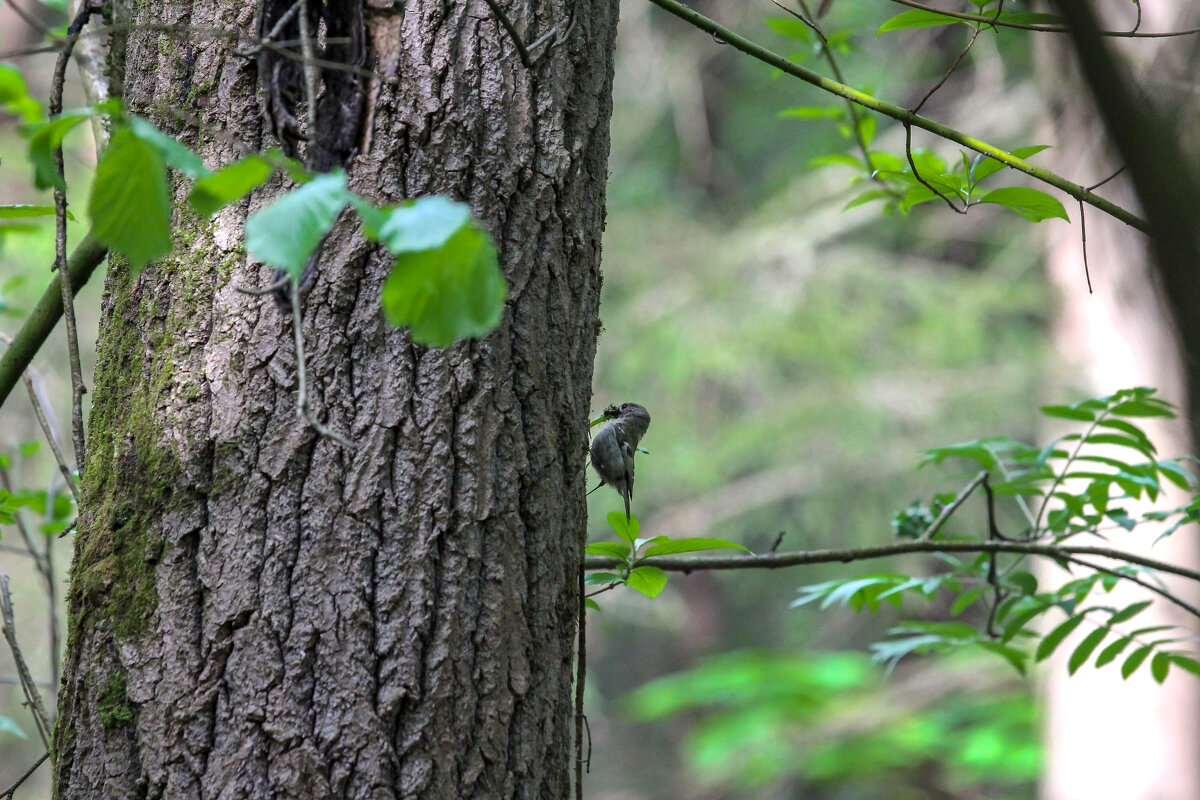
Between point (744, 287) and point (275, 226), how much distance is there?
7595mm

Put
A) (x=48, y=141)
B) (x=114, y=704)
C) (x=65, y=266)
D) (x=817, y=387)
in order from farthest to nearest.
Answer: (x=817, y=387) → (x=65, y=266) → (x=114, y=704) → (x=48, y=141)

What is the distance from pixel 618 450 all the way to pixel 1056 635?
2.92 ft

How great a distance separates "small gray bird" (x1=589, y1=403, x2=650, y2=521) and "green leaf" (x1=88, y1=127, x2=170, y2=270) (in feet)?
2.92

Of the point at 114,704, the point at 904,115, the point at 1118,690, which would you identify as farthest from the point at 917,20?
the point at 1118,690

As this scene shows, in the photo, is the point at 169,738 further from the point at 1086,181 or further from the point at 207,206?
the point at 1086,181

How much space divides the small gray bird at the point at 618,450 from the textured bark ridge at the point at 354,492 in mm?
338

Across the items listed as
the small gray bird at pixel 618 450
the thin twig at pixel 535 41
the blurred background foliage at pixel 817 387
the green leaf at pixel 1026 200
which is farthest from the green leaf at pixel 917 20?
the blurred background foliage at pixel 817 387

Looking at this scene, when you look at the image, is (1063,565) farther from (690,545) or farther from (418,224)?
(418,224)

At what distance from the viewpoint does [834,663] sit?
7.35 metres

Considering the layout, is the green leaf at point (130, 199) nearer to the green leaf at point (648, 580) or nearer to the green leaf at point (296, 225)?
the green leaf at point (296, 225)

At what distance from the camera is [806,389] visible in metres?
7.79

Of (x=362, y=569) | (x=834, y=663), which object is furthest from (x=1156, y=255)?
(x=834, y=663)

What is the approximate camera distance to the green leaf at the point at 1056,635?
157 cm

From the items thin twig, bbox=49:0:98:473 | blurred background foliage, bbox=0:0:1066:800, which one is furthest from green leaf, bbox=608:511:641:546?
blurred background foliage, bbox=0:0:1066:800
